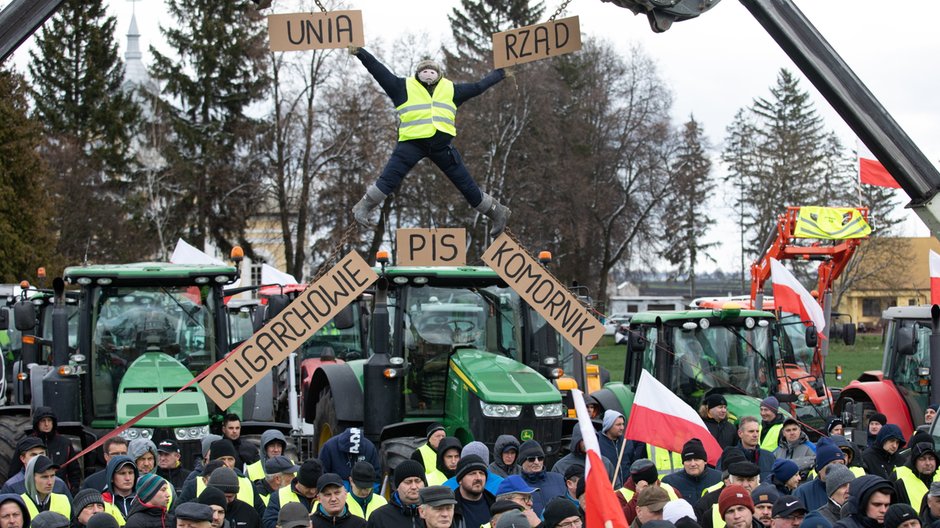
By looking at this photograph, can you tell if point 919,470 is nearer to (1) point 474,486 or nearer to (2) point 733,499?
(2) point 733,499

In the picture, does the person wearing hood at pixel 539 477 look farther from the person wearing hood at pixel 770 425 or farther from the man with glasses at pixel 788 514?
the person wearing hood at pixel 770 425

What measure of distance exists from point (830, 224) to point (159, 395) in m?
13.7

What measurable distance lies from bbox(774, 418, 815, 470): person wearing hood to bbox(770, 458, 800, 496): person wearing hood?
1.76 metres

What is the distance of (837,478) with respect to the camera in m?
9.05

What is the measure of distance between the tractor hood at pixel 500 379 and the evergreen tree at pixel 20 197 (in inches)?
1045

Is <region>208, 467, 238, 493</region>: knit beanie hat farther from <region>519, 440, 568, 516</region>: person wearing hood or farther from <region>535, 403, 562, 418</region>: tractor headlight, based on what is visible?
<region>535, 403, 562, 418</region>: tractor headlight

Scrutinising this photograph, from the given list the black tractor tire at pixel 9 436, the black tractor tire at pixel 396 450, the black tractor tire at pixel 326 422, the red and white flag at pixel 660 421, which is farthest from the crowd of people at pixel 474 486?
the black tractor tire at pixel 326 422

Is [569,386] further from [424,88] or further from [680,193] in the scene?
[680,193]

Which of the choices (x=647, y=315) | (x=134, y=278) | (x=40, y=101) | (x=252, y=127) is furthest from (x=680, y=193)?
(x=134, y=278)

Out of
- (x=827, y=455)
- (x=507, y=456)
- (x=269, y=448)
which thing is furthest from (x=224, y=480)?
(x=827, y=455)

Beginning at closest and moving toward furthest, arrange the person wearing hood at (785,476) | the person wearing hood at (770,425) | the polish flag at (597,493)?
the polish flag at (597,493)
the person wearing hood at (785,476)
the person wearing hood at (770,425)

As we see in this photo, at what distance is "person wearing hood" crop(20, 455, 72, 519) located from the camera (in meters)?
9.78

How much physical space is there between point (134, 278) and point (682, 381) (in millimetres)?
6150

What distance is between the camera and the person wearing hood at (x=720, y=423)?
1313 centimetres
